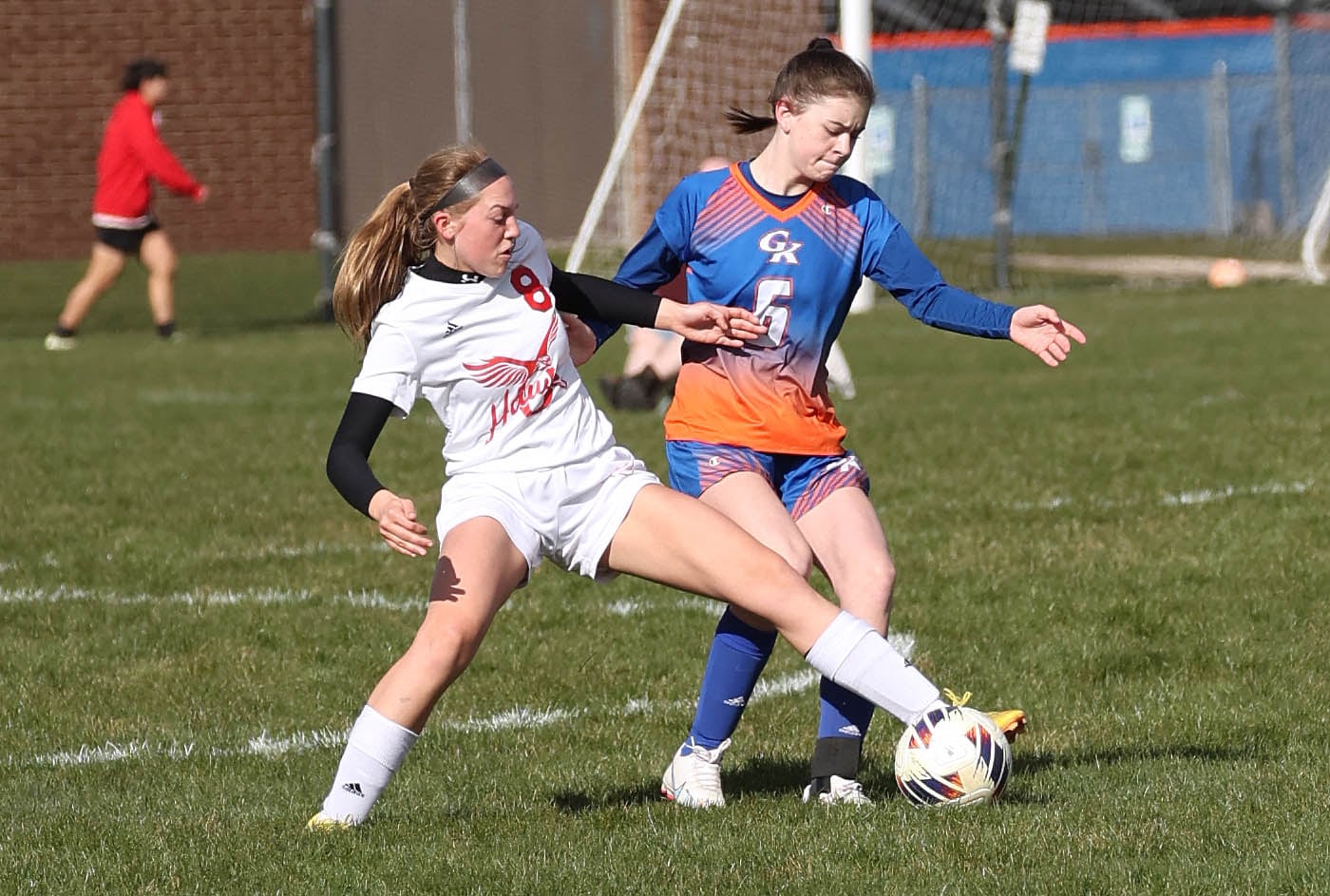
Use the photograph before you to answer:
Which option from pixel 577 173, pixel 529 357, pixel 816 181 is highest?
pixel 816 181

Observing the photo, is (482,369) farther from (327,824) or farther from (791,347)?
(327,824)

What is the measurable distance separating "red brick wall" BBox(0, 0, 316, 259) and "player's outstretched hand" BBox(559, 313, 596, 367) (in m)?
21.5

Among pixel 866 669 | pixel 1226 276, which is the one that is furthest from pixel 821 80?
pixel 1226 276

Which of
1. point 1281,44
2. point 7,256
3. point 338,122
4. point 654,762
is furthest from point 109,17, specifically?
point 654,762

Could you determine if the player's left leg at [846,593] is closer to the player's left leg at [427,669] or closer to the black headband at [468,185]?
→ the player's left leg at [427,669]

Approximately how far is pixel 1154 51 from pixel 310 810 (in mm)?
36344

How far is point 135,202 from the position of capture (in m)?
17.9

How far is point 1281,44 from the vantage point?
26.7 m

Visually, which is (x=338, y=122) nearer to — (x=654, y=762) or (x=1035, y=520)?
(x=1035, y=520)

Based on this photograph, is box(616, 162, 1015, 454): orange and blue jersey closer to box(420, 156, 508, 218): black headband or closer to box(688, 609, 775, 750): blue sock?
box(688, 609, 775, 750): blue sock

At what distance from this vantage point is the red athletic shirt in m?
17.8

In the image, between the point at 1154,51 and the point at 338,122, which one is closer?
the point at 338,122

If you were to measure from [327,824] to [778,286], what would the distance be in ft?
5.72

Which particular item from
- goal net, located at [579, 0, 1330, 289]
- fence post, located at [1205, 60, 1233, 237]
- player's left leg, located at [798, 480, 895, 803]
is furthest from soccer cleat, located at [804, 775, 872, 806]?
fence post, located at [1205, 60, 1233, 237]
